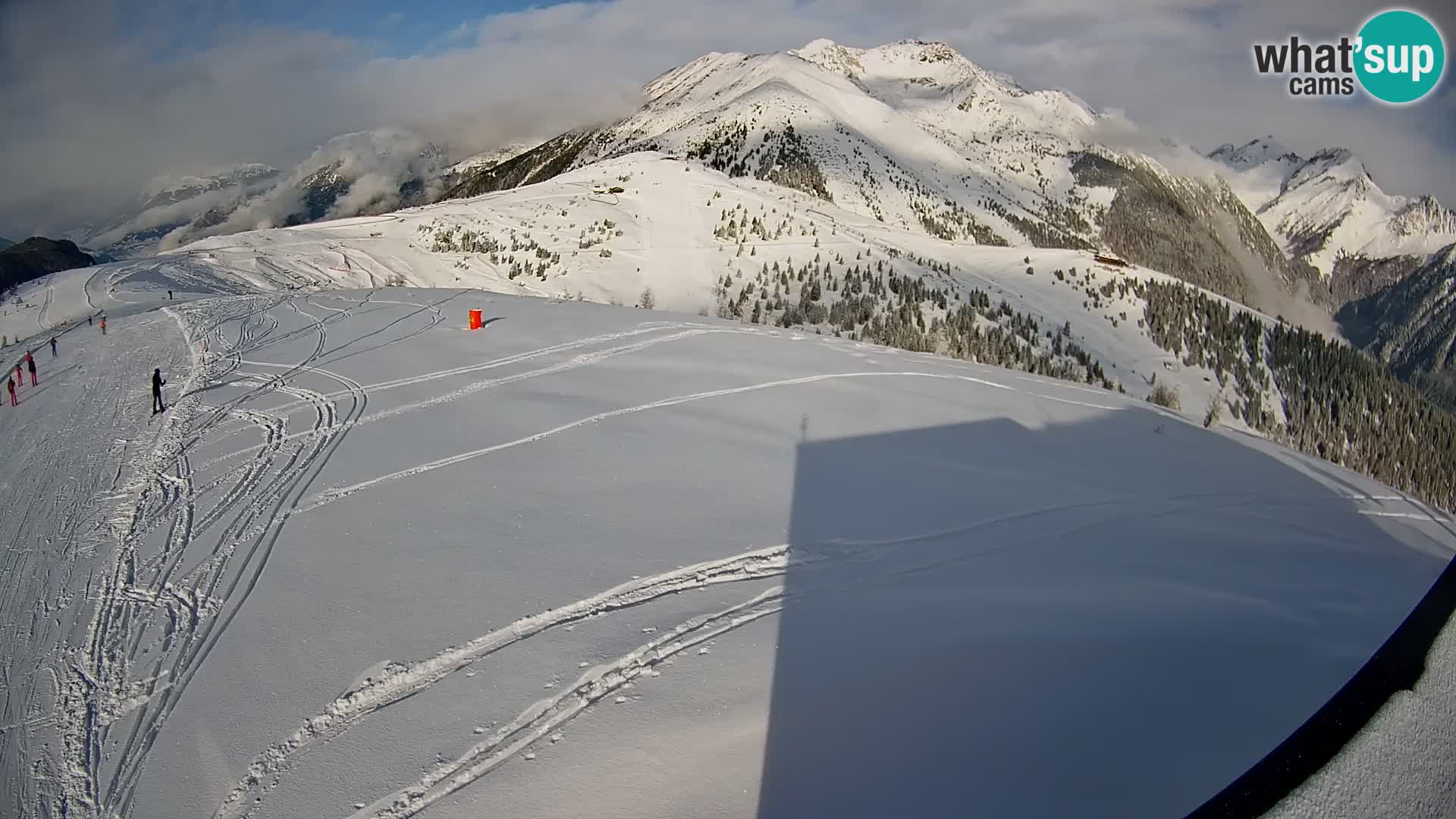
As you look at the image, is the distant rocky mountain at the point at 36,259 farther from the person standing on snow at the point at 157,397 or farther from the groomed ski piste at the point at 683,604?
the groomed ski piste at the point at 683,604

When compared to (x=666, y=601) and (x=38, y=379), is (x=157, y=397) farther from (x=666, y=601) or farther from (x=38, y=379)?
(x=666, y=601)

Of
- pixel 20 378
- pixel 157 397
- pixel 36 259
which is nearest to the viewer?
pixel 157 397

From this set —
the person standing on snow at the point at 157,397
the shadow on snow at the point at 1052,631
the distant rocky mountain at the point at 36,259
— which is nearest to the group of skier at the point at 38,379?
the person standing on snow at the point at 157,397

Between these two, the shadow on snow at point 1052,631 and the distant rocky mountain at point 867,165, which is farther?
the distant rocky mountain at point 867,165

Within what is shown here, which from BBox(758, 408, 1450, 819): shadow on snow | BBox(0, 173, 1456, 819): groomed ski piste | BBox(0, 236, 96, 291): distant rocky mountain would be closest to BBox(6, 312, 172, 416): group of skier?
BBox(0, 173, 1456, 819): groomed ski piste

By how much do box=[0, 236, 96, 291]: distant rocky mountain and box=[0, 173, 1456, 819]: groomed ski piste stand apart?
213 feet

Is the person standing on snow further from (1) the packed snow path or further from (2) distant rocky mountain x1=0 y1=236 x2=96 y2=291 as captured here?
(2) distant rocky mountain x1=0 y1=236 x2=96 y2=291

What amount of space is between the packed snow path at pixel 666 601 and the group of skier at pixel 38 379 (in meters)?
0.65

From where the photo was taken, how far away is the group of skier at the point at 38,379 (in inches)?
506

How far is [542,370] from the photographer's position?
13.8 meters

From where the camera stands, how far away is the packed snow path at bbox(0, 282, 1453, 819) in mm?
4391

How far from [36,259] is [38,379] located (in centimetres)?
6896

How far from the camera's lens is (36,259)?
65125 mm

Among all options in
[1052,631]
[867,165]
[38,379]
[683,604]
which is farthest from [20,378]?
[867,165]
